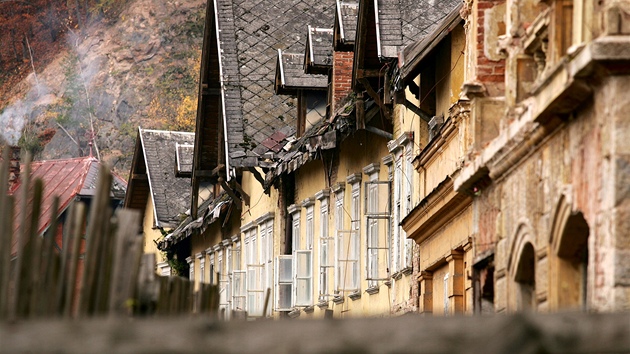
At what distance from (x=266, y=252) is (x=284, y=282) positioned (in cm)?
285

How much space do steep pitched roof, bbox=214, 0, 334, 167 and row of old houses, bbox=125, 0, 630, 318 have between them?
44 millimetres

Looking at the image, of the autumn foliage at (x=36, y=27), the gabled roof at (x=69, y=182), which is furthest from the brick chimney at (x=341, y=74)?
the autumn foliage at (x=36, y=27)

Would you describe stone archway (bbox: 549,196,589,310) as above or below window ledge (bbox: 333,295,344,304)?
below

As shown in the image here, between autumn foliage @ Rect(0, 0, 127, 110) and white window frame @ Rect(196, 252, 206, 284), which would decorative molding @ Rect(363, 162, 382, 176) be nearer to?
white window frame @ Rect(196, 252, 206, 284)

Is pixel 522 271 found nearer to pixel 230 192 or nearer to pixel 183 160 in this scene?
pixel 230 192

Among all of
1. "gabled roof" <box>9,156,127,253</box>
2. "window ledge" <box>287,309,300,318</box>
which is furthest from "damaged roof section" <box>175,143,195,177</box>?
"gabled roof" <box>9,156,127,253</box>

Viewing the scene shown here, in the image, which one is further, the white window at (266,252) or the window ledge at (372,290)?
the white window at (266,252)

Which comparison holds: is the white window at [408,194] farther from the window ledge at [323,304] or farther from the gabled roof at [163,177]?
the gabled roof at [163,177]

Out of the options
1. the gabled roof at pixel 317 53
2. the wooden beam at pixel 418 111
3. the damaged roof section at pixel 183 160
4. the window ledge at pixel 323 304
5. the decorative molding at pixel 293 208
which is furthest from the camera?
the damaged roof section at pixel 183 160

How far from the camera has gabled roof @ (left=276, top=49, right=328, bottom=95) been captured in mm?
31359

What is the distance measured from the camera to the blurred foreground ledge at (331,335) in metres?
5.60

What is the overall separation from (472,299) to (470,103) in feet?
6.48

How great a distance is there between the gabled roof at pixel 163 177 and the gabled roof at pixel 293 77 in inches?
466

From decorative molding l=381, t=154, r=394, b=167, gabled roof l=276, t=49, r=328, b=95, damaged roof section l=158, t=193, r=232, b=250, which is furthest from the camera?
damaged roof section l=158, t=193, r=232, b=250
